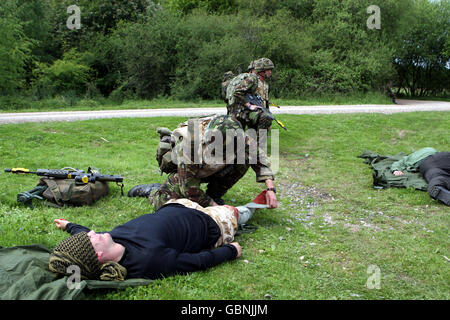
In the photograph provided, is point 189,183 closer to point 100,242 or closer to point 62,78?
point 100,242

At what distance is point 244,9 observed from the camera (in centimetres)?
2420

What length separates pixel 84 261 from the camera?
2.81 m

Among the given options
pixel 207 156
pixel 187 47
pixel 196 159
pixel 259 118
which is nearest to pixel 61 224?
pixel 196 159

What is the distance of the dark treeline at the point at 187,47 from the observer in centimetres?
1908

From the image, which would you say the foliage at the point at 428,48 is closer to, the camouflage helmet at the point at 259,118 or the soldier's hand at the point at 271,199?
the camouflage helmet at the point at 259,118

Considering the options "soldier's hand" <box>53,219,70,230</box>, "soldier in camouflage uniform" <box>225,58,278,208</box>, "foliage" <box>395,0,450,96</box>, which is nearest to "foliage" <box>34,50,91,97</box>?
"soldier in camouflage uniform" <box>225,58,278,208</box>

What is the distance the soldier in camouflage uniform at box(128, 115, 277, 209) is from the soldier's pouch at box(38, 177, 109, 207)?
3.42 feet

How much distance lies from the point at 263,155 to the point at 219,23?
60.1 feet

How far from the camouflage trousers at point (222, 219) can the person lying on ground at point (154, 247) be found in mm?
10

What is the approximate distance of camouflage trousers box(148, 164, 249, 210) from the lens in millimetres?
4188

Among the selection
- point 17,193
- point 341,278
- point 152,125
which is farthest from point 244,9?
point 341,278

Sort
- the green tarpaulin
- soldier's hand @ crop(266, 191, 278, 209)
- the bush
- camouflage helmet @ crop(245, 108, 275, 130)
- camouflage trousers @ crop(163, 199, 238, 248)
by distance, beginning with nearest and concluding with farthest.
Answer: the green tarpaulin
camouflage trousers @ crop(163, 199, 238, 248)
soldier's hand @ crop(266, 191, 278, 209)
camouflage helmet @ crop(245, 108, 275, 130)
the bush

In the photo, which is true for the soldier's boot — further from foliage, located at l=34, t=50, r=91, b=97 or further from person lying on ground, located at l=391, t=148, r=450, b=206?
foliage, located at l=34, t=50, r=91, b=97

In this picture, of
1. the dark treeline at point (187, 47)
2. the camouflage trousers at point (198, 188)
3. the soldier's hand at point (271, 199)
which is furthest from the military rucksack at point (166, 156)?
the dark treeline at point (187, 47)
